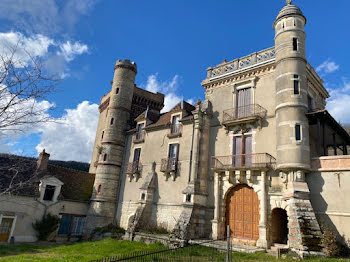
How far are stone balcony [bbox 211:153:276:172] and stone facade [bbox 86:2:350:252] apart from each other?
0.07 meters

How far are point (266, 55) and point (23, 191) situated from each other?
70.6 feet

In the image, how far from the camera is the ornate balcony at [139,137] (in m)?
25.0

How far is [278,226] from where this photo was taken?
16344mm

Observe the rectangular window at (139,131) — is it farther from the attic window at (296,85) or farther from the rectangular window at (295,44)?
the rectangular window at (295,44)

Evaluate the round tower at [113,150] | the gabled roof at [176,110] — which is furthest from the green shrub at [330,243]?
the round tower at [113,150]

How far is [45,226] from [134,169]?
851 cm

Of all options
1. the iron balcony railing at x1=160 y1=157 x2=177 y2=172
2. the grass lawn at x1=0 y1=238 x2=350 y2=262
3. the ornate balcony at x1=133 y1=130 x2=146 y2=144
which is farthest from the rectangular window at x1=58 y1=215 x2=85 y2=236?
the iron balcony railing at x1=160 y1=157 x2=177 y2=172

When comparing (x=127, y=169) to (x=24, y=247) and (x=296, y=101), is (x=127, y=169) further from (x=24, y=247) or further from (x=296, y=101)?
(x=296, y=101)

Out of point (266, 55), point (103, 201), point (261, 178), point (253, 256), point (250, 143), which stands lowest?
point (253, 256)

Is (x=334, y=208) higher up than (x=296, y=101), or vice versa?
(x=296, y=101)

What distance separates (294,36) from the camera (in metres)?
17.1

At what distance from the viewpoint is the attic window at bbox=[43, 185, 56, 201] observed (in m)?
23.2

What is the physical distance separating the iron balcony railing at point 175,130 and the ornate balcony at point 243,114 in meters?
3.99

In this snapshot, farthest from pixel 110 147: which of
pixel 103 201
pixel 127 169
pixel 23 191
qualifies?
pixel 23 191
